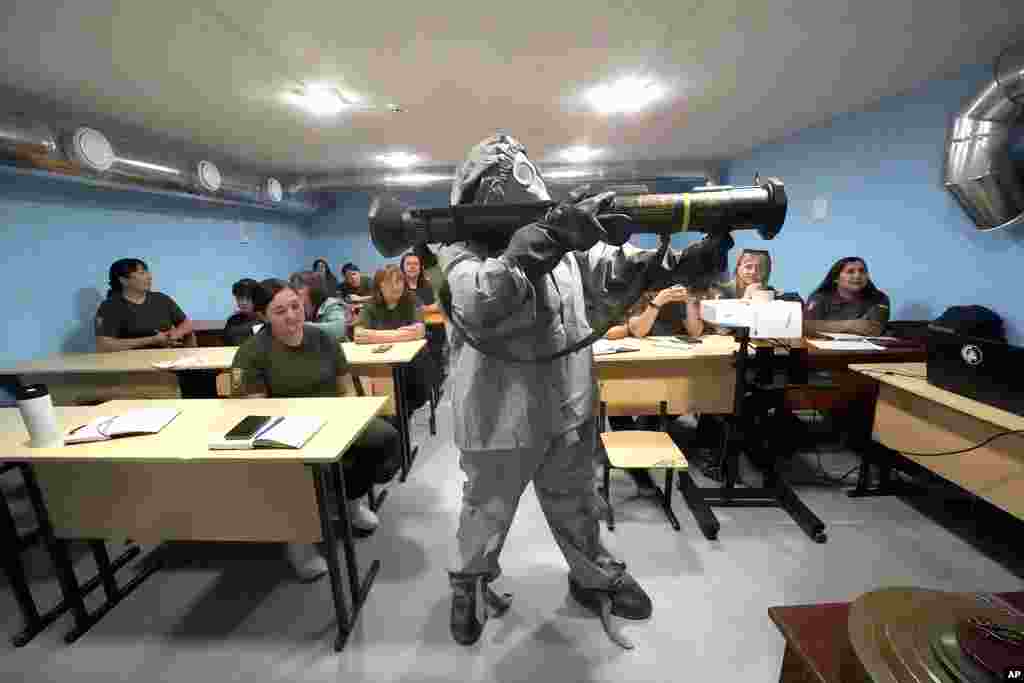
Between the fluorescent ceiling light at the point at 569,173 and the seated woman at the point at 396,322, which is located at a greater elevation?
the fluorescent ceiling light at the point at 569,173

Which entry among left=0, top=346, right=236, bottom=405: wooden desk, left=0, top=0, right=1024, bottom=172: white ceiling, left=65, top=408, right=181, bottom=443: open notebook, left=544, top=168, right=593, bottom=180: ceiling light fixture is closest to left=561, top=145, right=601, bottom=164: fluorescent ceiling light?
left=544, top=168, right=593, bottom=180: ceiling light fixture

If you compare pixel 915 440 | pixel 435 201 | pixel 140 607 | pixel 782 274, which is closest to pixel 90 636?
pixel 140 607

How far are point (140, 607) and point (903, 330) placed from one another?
4.53 meters

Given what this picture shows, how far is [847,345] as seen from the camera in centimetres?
228

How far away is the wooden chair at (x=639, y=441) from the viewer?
183 cm

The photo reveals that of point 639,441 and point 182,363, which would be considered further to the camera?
point 182,363

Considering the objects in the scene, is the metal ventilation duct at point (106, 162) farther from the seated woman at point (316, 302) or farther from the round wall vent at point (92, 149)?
the seated woman at point (316, 302)

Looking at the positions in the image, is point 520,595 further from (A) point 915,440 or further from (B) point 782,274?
(B) point 782,274

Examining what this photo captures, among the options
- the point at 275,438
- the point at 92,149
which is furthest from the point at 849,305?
the point at 92,149

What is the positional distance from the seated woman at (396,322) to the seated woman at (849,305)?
2648 mm

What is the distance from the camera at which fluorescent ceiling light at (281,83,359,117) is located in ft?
8.84

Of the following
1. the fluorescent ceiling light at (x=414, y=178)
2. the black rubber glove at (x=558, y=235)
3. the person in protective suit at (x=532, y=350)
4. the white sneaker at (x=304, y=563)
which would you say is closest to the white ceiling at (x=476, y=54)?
the person in protective suit at (x=532, y=350)

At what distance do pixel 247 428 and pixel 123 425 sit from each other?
476 mm

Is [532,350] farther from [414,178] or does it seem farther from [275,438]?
[414,178]
